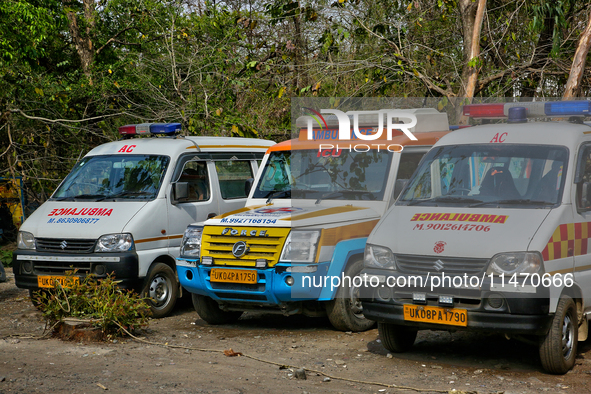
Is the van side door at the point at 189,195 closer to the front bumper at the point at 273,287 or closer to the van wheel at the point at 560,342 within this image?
the front bumper at the point at 273,287

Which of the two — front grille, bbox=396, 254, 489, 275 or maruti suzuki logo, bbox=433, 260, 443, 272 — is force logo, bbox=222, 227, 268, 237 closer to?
front grille, bbox=396, 254, 489, 275

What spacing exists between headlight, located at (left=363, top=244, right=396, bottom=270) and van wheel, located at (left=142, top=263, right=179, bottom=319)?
3.24 meters

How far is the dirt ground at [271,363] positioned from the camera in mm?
5246

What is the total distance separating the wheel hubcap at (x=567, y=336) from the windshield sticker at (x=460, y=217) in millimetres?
1046

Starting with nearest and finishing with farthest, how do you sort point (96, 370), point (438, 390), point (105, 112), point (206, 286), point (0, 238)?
point (438, 390)
point (96, 370)
point (206, 286)
point (0, 238)
point (105, 112)

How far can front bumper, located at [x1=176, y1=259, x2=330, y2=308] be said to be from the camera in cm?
668

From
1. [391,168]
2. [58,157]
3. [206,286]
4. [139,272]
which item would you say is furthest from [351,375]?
[58,157]

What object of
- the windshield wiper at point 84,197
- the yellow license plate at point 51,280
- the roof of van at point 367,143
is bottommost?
the yellow license plate at point 51,280

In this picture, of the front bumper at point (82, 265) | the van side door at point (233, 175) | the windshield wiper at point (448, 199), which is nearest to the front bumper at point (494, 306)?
the windshield wiper at point (448, 199)

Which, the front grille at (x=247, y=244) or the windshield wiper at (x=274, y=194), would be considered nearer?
the front grille at (x=247, y=244)

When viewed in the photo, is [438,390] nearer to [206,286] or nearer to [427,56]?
[206,286]

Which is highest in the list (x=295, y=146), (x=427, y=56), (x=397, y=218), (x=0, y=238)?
(x=427, y=56)

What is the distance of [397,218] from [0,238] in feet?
36.3

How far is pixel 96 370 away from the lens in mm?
5641
